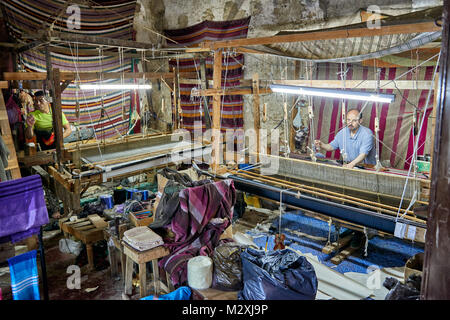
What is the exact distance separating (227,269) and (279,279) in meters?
0.67

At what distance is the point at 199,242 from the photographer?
451 cm

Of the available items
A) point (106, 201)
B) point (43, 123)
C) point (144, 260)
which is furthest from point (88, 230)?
point (43, 123)

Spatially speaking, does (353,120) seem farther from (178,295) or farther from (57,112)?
(57,112)

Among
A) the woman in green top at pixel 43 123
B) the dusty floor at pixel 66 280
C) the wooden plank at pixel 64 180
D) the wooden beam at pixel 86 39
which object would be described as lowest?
the dusty floor at pixel 66 280

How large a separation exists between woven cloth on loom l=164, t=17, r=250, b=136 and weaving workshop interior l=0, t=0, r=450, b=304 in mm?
68

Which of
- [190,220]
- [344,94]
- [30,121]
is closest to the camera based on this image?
[190,220]

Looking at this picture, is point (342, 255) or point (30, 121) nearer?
point (342, 255)

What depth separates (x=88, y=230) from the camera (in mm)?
5559

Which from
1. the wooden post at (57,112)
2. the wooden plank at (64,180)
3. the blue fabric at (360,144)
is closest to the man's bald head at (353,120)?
the blue fabric at (360,144)

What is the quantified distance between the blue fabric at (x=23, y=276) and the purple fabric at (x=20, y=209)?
240mm

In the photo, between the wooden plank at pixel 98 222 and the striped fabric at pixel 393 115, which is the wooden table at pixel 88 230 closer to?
the wooden plank at pixel 98 222

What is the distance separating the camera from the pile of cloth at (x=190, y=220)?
14.1 ft

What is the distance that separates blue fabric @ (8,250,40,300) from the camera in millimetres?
3682

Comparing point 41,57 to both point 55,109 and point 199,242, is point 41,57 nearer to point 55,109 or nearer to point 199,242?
point 55,109
